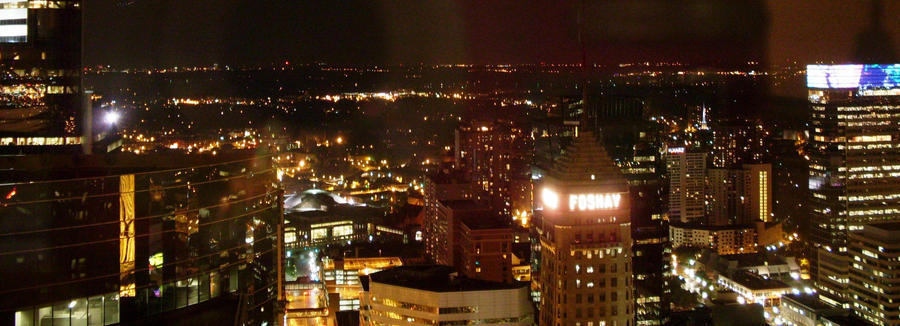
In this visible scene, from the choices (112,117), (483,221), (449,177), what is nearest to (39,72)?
(112,117)

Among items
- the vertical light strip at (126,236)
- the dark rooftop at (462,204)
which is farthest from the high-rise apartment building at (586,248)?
the dark rooftop at (462,204)

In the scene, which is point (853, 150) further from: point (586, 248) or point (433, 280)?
point (433, 280)

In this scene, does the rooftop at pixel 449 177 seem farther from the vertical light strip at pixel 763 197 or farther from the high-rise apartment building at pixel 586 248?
the vertical light strip at pixel 763 197

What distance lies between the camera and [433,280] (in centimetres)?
838

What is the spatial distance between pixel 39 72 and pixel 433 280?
159 inches

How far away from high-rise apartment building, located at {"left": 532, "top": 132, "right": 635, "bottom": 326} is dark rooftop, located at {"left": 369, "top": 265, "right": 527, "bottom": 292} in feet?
1.50

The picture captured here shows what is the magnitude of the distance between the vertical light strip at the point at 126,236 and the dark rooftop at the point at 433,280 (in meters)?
3.89

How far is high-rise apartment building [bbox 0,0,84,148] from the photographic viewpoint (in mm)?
6992

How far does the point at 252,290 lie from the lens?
16.8ft

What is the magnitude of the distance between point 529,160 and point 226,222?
46.8ft

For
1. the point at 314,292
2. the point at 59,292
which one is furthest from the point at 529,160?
the point at 59,292

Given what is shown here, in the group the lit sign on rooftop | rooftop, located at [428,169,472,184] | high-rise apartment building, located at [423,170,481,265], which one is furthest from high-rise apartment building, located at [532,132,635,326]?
rooftop, located at [428,169,472,184]

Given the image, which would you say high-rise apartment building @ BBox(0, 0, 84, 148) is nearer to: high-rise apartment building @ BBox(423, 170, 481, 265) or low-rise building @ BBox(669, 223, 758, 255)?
high-rise apartment building @ BBox(423, 170, 481, 265)

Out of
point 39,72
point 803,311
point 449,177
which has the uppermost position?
point 39,72
